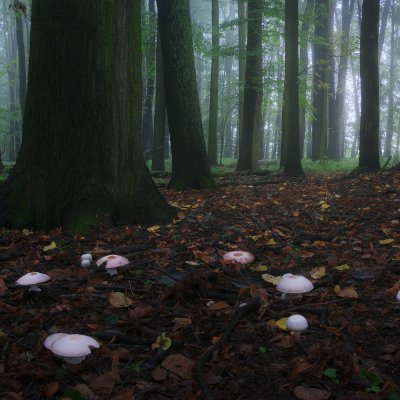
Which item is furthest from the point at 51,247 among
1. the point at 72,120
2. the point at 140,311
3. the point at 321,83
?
the point at 321,83

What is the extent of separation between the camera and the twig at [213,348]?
6.48 feet

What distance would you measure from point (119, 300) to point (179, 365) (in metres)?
0.91

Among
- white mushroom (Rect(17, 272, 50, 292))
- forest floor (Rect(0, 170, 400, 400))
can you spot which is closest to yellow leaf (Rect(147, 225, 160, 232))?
forest floor (Rect(0, 170, 400, 400))

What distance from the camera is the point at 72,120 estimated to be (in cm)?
480

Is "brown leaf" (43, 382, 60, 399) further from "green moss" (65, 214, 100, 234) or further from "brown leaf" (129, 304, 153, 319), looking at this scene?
"green moss" (65, 214, 100, 234)

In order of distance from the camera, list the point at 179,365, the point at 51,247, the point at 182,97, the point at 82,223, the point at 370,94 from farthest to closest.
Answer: the point at 370,94 < the point at 182,97 < the point at 82,223 < the point at 51,247 < the point at 179,365

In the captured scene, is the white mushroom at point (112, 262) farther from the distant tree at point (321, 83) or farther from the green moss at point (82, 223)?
the distant tree at point (321, 83)

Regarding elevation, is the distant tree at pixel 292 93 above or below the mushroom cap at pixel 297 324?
above

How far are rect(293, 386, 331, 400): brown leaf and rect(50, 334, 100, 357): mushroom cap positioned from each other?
3.46 feet

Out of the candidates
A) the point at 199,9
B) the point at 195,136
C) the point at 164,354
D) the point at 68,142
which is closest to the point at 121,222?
the point at 68,142

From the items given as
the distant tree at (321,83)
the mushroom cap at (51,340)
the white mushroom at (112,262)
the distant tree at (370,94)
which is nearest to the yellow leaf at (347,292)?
the white mushroom at (112,262)

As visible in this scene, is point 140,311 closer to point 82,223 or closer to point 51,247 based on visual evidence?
point 51,247

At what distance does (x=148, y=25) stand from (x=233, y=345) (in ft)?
51.1

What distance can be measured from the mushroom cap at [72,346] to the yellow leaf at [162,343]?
37 centimetres
